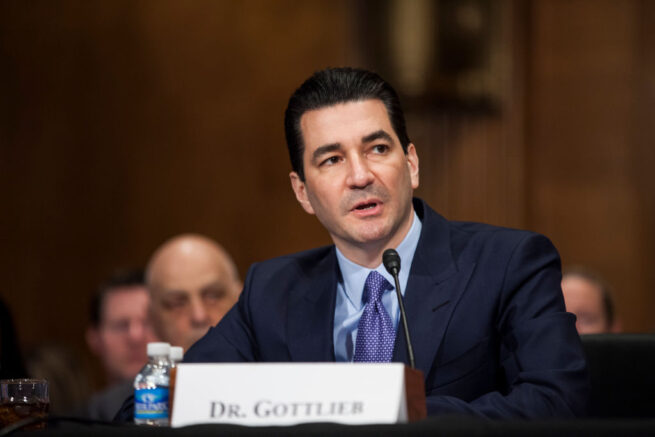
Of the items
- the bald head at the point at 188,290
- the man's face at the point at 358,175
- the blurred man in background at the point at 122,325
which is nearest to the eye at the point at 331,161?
the man's face at the point at 358,175

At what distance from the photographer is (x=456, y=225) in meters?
2.46

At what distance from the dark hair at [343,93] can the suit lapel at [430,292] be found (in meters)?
0.27

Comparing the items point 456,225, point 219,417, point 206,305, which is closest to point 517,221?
point 206,305

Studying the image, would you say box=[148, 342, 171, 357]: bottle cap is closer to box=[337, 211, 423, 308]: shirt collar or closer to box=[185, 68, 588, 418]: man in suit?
box=[185, 68, 588, 418]: man in suit

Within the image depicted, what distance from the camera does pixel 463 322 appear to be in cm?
218

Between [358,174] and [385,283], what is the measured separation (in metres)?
0.27

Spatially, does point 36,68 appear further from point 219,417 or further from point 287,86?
point 219,417

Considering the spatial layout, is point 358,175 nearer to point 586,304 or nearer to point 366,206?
point 366,206

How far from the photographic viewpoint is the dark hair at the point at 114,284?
14.5ft

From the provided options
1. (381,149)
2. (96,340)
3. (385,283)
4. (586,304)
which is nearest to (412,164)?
(381,149)

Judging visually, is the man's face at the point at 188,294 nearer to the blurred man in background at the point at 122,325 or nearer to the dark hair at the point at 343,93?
the blurred man in background at the point at 122,325

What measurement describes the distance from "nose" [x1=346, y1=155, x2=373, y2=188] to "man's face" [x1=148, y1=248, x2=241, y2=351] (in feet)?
5.65

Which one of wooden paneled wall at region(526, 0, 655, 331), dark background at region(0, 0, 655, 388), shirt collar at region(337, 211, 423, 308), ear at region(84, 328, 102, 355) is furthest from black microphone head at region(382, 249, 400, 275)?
wooden paneled wall at region(526, 0, 655, 331)

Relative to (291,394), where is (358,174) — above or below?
above
